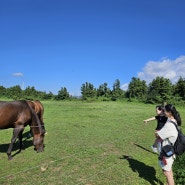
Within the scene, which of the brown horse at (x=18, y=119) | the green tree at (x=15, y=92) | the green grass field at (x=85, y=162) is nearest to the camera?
the green grass field at (x=85, y=162)

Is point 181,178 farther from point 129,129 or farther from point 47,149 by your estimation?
point 129,129

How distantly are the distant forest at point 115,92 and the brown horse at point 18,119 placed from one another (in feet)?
116

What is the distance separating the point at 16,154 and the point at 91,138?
338 centimetres

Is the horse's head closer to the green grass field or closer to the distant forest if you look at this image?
the green grass field

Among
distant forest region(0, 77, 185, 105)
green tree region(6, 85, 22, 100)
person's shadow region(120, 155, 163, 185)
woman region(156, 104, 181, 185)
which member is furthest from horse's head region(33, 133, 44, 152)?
green tree region(6, 85, 22, 100)

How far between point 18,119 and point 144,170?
13.7ft

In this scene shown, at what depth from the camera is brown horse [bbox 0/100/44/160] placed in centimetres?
775

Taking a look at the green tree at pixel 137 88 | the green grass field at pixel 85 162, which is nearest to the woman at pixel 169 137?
the green grass field at pixel 85 162

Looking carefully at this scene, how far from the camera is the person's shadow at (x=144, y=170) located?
595 cm

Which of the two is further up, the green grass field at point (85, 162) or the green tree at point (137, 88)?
the green tree at point (137, 88)

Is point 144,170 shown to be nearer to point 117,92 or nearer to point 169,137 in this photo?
point 169,137

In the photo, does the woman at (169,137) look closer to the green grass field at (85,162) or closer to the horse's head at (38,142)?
the green grass field at (85,162)

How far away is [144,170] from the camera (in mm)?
6602

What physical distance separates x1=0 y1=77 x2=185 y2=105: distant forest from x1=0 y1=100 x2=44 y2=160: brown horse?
1394 inches
